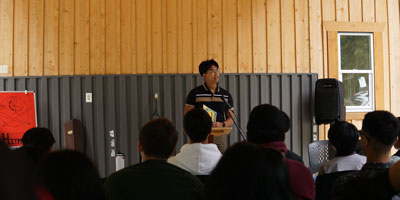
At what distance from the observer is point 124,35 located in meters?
5.27

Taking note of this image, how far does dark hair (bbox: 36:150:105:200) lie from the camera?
2.26 feet

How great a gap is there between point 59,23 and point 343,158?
4455 mm

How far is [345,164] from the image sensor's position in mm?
2227

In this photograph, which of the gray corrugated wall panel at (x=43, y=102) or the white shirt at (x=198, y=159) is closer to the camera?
the white shirt at (x=198, y=159)

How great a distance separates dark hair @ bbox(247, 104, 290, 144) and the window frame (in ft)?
13.5

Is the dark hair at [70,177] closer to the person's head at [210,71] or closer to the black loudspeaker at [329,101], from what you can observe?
the person's head at [210,71]

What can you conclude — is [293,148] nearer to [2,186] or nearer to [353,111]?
[353,111]

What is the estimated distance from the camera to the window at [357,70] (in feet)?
19.0

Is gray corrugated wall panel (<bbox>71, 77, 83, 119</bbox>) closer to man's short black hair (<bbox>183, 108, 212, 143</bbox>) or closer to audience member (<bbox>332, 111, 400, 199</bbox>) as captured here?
man's short black hair (<bbox>183, 108, 212, 143</bbox>)

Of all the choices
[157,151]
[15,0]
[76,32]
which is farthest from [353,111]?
[15,0]

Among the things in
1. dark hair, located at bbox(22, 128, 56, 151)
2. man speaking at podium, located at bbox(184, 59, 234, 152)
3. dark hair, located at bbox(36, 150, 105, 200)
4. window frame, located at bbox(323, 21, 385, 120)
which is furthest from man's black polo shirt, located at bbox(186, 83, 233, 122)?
dark hair, located at bbox(36, 150, 105, 200)

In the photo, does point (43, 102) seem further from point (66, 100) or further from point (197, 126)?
point (197, 126)

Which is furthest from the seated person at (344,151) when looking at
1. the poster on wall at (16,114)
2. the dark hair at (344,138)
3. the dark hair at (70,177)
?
the poster on wall at (16,114)

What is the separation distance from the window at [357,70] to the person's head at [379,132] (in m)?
4.36
